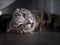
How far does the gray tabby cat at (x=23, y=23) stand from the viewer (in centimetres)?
144

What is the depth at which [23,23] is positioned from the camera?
1470 millimetres

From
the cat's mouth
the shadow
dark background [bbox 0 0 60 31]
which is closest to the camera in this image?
the cat's mouth

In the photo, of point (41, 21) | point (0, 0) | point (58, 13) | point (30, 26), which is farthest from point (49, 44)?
point (0, 0)

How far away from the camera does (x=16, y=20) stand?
1.53 meters

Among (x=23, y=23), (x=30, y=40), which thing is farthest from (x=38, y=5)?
(x=30, y=40)

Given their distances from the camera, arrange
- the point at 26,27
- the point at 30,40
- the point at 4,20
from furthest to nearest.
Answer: the point at 4,20, the point at 26,27, the point at 30,40

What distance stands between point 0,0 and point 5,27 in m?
0.41

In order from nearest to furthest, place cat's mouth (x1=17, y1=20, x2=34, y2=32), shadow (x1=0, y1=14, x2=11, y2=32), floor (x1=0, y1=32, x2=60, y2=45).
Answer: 1. floor (x1=0, y1=32, x2=60, y2=45)
2. cat's mouth (x1=17, y1=20, x2=34, y2=32)
3. shadow (x1=0, y1=14, x2=11, y2=32)

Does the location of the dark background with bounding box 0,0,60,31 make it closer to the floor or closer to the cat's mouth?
the cat's mouth

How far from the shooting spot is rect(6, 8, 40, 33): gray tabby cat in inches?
56.8

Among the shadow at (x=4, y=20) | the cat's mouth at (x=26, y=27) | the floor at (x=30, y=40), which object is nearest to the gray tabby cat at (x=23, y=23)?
the cat's mouth at (x=26, y=27)

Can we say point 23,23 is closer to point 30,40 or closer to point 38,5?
point 38,5

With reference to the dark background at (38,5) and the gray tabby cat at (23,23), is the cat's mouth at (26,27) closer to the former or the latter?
the gray tabby cat at (23,23)

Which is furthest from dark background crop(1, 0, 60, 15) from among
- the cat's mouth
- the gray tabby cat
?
the cat's mouth
